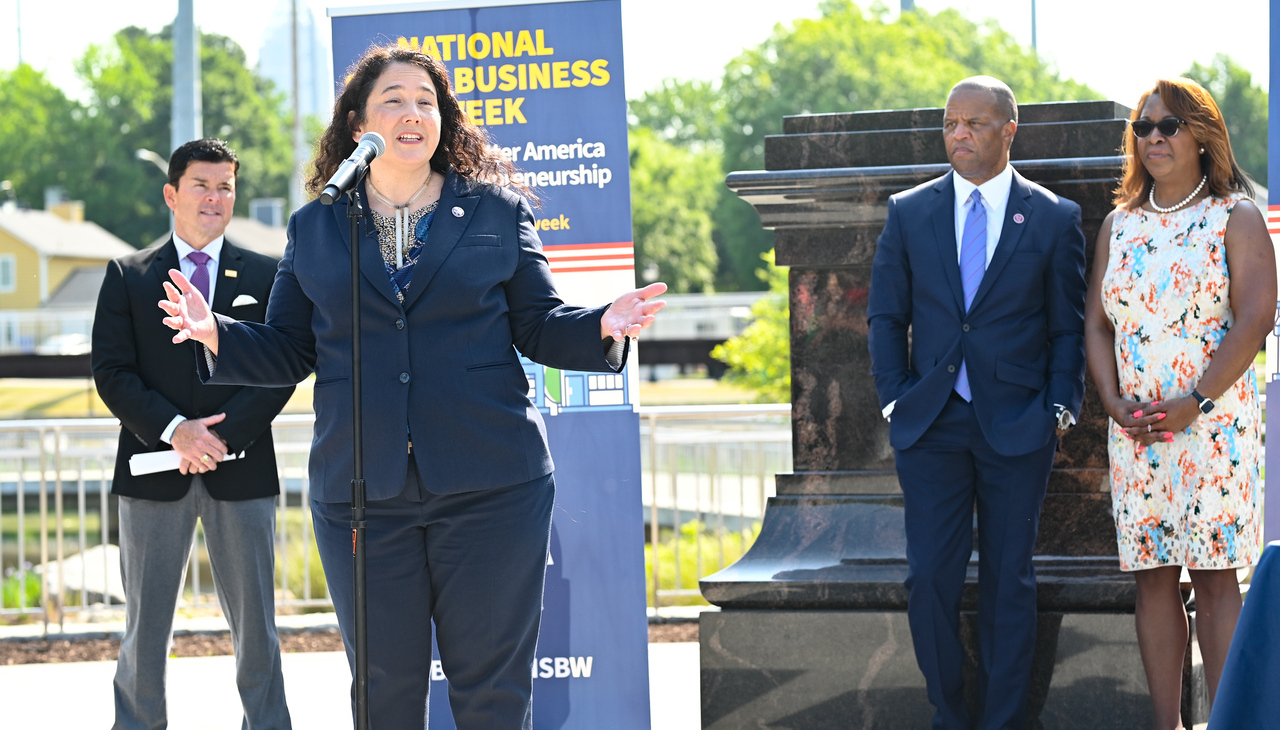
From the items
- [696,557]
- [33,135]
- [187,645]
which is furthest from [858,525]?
[33,135]

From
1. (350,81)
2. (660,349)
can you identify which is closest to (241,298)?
(350,81)

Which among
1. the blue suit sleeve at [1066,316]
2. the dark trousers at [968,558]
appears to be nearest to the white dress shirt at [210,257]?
the dark trousers at [968,558]

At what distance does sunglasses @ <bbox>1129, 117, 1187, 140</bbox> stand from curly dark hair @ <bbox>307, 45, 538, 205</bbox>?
1.89 metres

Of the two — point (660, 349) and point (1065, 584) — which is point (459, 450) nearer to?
point (1065, 584)

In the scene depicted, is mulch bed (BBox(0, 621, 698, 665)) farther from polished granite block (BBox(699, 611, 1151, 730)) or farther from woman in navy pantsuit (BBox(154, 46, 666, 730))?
woman in navy pantsuit (BBox(154, 46, 666, 730))

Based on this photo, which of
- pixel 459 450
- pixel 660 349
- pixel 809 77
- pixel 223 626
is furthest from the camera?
pixel 809 77

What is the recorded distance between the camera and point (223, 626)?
6.52m

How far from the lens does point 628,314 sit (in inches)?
110

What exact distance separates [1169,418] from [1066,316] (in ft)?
1.35

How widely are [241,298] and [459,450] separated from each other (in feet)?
5.15

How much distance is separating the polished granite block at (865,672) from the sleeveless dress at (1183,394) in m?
0.38

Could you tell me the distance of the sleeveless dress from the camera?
140 inches

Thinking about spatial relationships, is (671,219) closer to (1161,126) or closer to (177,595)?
(177,595)

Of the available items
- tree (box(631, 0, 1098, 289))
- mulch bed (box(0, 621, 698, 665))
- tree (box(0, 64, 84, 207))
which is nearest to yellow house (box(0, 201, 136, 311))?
tree (box(0, 64, 84, 207))
